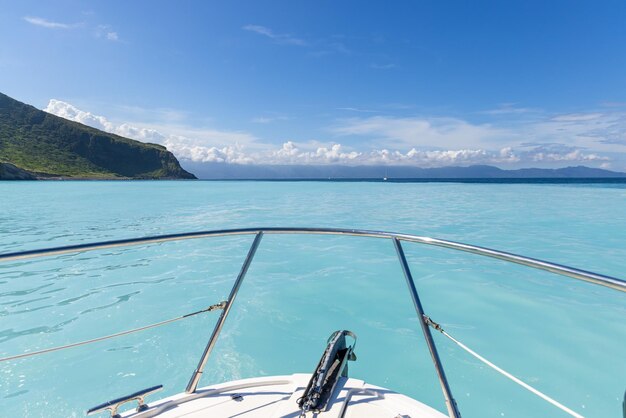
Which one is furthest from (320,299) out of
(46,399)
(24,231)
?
(24,231)

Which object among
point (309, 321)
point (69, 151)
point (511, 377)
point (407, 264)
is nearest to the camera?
point (511, 377)

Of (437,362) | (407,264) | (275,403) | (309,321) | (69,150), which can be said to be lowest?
(309,321)

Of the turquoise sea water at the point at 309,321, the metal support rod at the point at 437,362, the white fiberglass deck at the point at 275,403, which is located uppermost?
the metal support rod at the point at 437,362

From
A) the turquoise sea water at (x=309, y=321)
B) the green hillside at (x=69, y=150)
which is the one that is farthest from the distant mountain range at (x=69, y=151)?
the turquoise sea water at (x=309, y=321)

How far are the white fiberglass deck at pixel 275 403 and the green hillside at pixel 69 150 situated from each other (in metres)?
85.6

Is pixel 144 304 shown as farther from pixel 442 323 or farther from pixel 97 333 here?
pixel 442 323

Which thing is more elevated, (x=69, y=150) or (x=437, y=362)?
(x=69, y=150)

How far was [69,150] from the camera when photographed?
9038 cm

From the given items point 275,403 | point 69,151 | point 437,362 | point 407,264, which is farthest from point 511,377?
point 69,151

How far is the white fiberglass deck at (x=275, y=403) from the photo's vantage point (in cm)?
142

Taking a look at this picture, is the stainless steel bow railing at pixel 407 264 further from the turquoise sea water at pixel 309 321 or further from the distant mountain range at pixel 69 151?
the distant mountain range at pixel 69 151

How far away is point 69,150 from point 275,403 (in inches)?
4448

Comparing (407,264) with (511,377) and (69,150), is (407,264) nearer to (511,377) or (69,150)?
(511,377)

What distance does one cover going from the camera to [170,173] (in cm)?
10438
